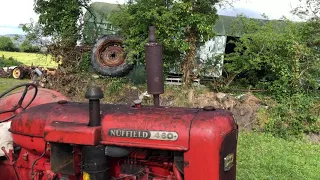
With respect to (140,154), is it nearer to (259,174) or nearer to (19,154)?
(19,154)

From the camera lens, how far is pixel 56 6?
39.2 ft

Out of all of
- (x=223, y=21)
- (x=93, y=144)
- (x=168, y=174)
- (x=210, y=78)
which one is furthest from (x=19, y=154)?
(x=223, y=21)

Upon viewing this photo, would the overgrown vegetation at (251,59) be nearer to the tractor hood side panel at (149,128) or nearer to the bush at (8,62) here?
the tractor hood side panel at (149,128)

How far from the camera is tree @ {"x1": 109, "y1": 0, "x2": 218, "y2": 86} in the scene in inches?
337

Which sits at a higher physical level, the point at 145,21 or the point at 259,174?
the point at 145,21

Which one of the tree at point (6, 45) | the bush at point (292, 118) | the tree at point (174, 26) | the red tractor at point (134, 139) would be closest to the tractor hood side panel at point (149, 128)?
the red tractor at point (134, 139)

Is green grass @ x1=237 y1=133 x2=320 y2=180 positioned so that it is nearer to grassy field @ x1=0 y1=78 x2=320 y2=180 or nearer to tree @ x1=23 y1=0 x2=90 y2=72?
grassy field @ x1=0 y1=78 x2=320 y2=180

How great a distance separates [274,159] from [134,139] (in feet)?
11.5

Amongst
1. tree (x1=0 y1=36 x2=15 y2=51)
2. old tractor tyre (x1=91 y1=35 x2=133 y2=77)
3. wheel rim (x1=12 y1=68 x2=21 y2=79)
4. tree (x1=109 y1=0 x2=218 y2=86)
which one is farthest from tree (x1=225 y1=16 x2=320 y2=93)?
tree (x1=0 y1=36 x2=15 y2=51)

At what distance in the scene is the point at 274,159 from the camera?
5.51 metres

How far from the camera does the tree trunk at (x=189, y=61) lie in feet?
29.7

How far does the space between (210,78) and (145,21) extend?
232 centimetres

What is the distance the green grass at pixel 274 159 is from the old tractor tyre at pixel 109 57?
4.61 metres

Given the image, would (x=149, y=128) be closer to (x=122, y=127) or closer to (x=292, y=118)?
(x=122, y=127)
